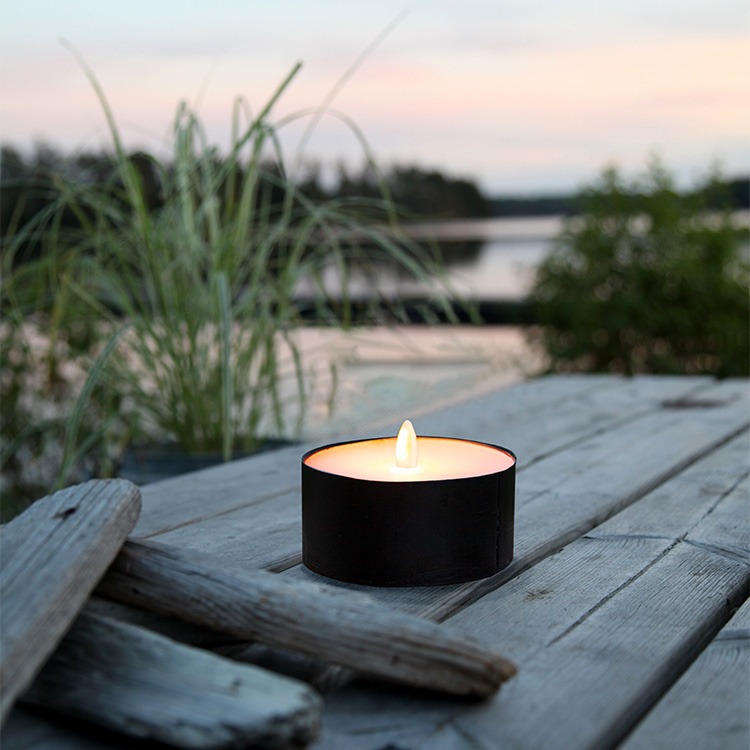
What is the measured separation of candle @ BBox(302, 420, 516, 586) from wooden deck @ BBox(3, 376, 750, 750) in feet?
0.05

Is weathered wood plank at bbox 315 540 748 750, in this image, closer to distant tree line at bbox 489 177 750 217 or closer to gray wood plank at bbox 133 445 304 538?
gray wood plank at bbox 133 445 304 538

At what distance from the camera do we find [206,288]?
Result: 175 cm

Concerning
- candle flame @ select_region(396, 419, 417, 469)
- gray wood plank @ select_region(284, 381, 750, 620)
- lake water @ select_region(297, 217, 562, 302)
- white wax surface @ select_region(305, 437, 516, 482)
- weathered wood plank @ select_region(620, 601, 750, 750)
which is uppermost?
lake water @ select_region(297, 217, 562, 302)

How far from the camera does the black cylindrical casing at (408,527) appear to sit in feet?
2.35

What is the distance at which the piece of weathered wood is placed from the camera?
497 mm

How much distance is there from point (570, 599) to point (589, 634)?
0.22 ft

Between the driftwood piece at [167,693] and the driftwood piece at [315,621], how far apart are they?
5 cm

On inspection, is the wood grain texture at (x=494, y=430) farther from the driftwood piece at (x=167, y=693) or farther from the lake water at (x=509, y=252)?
the lake water at (x=509, y=252)

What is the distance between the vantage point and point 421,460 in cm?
86

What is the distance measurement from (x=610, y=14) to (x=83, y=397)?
2867 mm

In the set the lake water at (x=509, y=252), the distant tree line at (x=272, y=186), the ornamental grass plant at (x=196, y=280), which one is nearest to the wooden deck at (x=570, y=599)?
the ornamental grass plant at (x=196, y=280)

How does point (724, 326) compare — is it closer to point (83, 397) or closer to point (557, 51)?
point (557, 51)

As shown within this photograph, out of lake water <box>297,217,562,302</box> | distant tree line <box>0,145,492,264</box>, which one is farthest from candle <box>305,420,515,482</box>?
lake water <box>297,217,562,302</box>

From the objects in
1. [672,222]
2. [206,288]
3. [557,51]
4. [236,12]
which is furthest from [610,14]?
[206,288]
